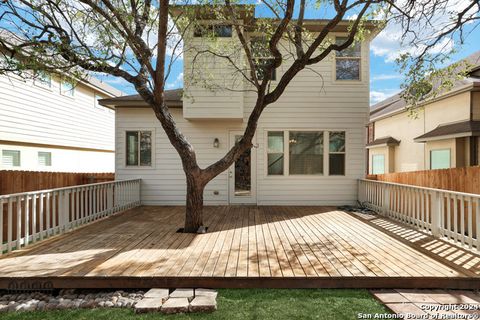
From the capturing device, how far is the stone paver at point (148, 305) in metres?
2.58

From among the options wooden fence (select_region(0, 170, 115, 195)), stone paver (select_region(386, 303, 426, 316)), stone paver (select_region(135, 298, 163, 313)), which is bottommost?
stone paver (select_region(135, 298, 163, 313))

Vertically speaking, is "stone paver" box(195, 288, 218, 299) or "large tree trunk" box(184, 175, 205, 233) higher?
"large tree trunk" box(184, 175, 205, 233)

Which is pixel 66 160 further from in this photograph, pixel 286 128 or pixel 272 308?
pixel 272 308

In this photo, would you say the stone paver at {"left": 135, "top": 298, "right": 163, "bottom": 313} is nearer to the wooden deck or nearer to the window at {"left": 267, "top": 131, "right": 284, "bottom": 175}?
the wooden deck

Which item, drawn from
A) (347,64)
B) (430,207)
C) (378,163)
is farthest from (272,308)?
(378,163)

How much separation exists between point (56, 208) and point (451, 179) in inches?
333

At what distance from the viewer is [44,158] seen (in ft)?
32.0

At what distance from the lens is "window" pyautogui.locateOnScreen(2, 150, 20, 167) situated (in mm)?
8198

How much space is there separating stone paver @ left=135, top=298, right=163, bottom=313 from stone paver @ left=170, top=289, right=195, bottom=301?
16 centimetres

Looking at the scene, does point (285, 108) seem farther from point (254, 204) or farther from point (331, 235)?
point (331, 235)

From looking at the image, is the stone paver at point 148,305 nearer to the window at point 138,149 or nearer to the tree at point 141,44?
the tree at point 141,44

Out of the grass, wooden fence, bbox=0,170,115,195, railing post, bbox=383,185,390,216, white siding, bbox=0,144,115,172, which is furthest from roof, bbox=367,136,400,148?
white siding, bbox=0,144,115,172

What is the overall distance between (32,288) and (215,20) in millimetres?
6601

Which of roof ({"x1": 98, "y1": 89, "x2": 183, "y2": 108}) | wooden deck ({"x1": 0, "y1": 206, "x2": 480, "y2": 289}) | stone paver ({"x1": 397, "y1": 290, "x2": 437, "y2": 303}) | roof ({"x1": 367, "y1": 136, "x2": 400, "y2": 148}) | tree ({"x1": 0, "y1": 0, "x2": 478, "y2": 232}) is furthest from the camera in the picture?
roof ({"x1": 367, "y1": 136, "x2": 400, "y2": 148})
